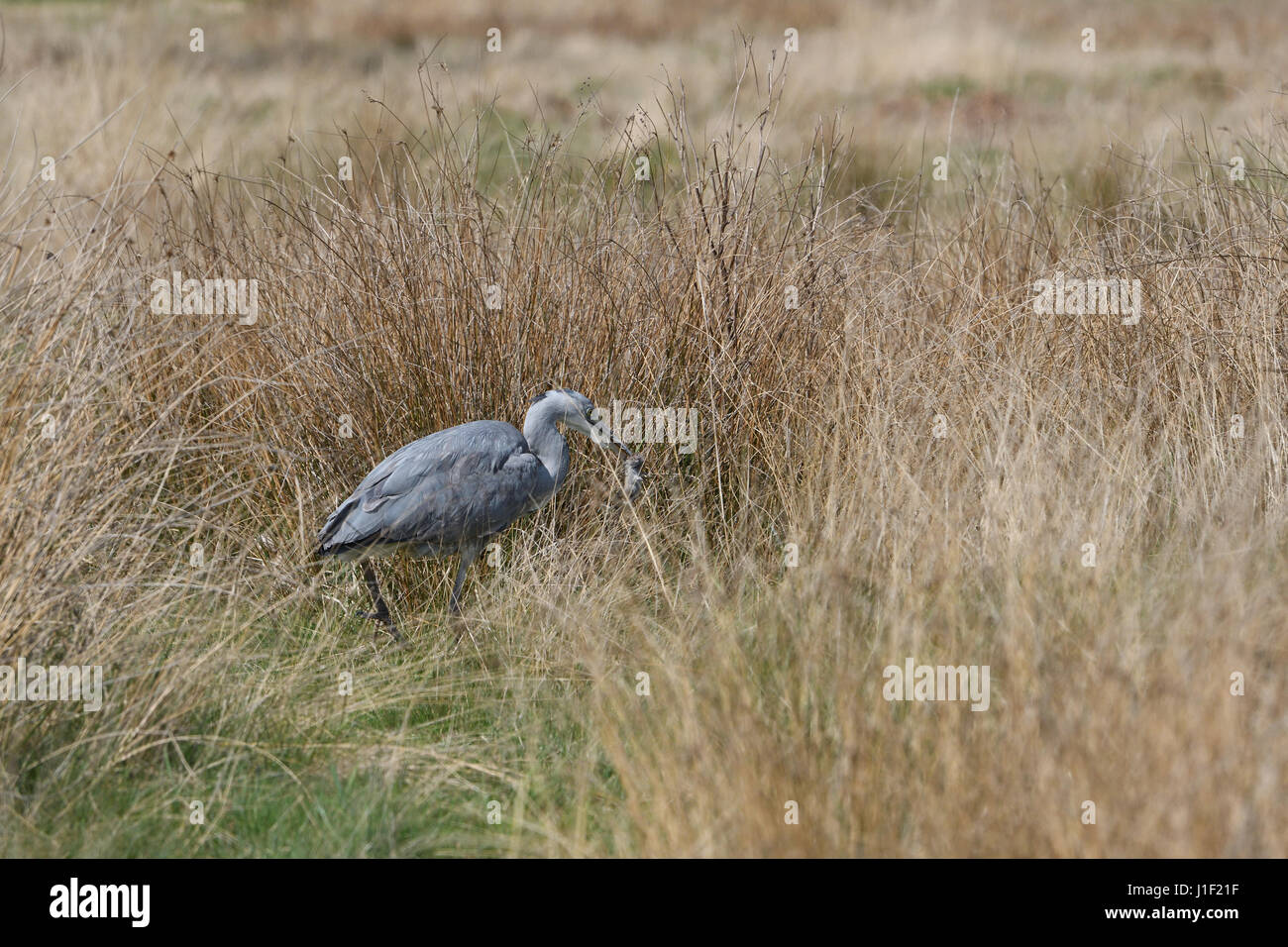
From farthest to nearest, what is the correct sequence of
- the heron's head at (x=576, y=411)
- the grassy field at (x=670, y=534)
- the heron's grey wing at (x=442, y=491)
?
the heron's head at (x=576, y=411) → the heron's grey wing at (x=442, y=491) → the grassy field at (x=670, y=534)

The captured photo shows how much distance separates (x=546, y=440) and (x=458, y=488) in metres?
0.35

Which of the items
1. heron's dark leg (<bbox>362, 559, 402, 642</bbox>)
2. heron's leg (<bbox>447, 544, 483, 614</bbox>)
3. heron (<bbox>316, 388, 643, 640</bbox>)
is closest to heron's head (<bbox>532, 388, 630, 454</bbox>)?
heron (<bbox>316, 388, 643, 640</bbox>)

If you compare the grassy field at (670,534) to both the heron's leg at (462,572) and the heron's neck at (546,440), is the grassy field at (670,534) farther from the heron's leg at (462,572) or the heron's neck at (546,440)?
the heron's neck at (546,440)

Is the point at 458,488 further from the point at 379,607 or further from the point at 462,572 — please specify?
the point at 379,607

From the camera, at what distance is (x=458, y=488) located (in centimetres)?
383

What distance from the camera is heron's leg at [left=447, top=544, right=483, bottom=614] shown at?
13.4ft

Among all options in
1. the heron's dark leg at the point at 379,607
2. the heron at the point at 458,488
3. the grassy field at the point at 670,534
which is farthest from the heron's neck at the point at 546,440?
the heron's dark leg at the point at 379,607

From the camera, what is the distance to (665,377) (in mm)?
4734

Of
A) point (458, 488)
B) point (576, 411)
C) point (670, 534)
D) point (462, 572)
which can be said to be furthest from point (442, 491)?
point (670, 534)

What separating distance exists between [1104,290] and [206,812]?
3.63 metres

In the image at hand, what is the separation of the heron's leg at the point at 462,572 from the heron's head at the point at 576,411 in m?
0.48

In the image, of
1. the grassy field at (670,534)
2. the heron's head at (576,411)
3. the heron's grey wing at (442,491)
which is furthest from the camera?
the heron's head at (576,411)

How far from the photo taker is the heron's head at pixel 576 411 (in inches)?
157

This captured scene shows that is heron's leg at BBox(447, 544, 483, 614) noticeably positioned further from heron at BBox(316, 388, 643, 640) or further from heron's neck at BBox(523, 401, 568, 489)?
heron's neck at BBox(523, 401, 568, 489)
